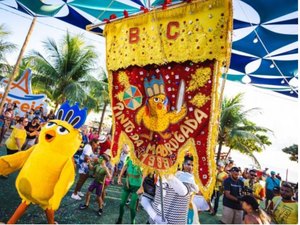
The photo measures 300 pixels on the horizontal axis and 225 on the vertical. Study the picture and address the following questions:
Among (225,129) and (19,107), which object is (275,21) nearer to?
(19,107)

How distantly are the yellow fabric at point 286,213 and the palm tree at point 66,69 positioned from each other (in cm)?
1056

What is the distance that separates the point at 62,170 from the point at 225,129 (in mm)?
Answer: 14008

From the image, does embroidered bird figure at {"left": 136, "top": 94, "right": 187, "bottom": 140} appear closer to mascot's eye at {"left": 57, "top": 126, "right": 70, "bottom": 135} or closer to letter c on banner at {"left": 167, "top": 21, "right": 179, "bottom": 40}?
letter c on banner at {"left": 167, "top": 21, "right": 179, "bottom": 40}

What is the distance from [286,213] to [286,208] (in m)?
0.08

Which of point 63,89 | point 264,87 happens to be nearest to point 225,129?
point 264,87

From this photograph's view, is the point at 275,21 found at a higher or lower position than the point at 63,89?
higher

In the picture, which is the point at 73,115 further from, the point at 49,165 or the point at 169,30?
the point at 169,30

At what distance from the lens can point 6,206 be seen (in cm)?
407

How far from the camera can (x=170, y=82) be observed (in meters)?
2.67

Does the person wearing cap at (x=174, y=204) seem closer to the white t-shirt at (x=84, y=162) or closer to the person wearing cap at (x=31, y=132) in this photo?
the white t-shirt at (x=84, y=162)

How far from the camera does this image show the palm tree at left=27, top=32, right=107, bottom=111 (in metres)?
13.1

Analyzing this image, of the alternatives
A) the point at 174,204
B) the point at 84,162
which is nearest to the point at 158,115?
the point at 174,204

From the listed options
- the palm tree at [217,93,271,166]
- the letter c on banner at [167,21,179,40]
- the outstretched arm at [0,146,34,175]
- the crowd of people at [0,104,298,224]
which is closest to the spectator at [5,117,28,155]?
the crowd of people at [0,104,298,224]

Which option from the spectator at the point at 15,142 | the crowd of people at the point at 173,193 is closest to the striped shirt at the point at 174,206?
the crowd of people at the point at 173,193
